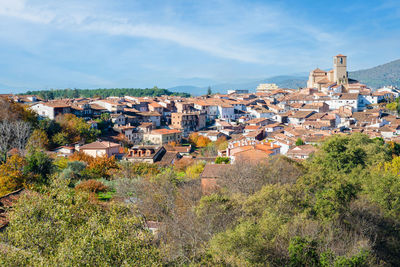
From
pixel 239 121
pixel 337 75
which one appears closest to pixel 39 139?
pixel 239 121

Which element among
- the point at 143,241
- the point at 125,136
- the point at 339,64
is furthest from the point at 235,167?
the point at 339,64

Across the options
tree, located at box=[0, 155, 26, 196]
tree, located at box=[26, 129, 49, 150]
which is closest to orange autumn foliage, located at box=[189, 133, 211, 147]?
tree, located at box=[26, 129, 49, 150]

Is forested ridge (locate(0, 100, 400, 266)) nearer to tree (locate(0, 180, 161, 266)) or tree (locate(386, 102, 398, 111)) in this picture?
tree (locate(0, 180, 161, 266))

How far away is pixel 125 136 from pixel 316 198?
1722 inches

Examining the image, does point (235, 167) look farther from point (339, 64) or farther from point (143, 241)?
point (339, 64)

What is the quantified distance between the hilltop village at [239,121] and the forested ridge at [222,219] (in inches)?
403

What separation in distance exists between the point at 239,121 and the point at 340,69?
3154 cm

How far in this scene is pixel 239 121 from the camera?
73812 mm

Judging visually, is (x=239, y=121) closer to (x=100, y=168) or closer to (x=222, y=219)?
(x=100, y=168)

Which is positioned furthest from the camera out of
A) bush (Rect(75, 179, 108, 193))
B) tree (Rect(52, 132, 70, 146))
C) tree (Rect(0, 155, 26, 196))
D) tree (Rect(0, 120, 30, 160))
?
tree (Rect(52, 132, 70, 146))

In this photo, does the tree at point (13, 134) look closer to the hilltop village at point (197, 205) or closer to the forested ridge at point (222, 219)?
the hilltop village at point (197, 205)

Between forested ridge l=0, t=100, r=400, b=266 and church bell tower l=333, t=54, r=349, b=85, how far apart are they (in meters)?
62.0

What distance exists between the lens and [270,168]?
884 inches

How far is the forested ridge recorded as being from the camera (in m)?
9.66
